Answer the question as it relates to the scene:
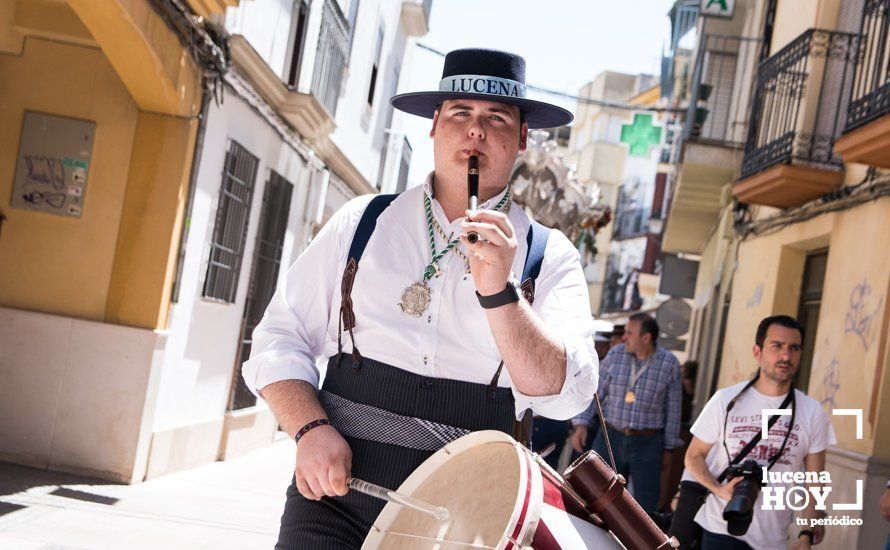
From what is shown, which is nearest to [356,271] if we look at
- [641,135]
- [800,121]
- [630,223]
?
[800,121]

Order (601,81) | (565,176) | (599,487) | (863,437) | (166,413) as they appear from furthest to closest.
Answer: (601,81) < (565,176) < (166,413) < (863,437) < (599,487)

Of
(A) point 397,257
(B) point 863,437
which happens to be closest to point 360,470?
(A) point 397,257

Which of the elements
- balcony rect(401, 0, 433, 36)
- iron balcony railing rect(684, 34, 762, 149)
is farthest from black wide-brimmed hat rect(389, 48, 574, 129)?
balcony rect(401, 0, 433, 36)

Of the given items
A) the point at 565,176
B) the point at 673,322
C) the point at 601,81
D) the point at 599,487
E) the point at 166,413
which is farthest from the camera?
the point at 601,81

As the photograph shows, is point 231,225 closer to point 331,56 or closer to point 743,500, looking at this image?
point 331,56

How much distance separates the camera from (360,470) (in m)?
2.69

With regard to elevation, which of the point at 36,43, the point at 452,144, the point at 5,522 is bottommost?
the point at 5,522

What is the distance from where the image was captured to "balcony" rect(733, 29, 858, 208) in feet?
35.0

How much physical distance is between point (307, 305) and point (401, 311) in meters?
0.24

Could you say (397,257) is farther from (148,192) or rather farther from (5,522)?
(148,192)

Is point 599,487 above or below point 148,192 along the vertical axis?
below

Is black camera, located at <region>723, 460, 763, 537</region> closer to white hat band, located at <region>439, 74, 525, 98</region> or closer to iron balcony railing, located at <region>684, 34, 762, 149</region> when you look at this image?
white hat band, located at <region>439, 74, 525, 98</region>

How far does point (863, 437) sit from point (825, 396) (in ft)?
3.87

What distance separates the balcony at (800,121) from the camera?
35.0 ft
